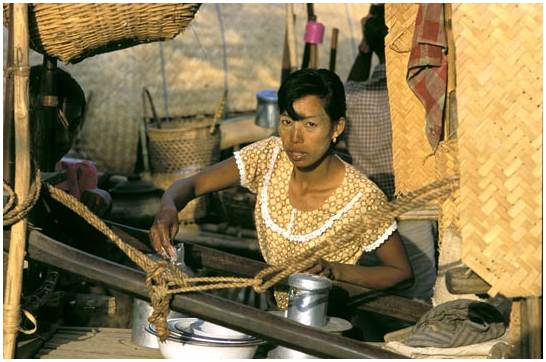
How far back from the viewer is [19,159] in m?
3.40

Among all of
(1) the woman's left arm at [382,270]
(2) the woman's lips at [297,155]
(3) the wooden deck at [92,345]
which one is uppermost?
(2) the woman's lips at [297,155]

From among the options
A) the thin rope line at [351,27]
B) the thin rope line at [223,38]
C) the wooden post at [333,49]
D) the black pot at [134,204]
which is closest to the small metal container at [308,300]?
the black pot at [134,204]

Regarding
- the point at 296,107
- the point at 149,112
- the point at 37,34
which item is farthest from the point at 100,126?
the point at 37,34

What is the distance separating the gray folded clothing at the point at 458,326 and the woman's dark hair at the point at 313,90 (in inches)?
38.7

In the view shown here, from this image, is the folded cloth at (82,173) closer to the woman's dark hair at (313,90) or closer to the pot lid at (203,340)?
the woman's dark hair at (313,90)

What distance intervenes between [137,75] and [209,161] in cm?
110

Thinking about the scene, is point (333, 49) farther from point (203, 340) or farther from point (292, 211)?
point (203, 340)

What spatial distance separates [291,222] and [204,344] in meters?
1.13

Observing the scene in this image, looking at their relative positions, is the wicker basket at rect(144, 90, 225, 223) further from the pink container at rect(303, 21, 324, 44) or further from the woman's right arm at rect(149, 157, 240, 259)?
the woman's right arm at rect(149, 157, 240, 259)

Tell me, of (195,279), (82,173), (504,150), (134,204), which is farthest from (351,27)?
(504,150)

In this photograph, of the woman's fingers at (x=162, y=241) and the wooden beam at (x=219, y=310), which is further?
the woman's fingers at (x=162, y=241)

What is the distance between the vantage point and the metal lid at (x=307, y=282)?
12.0 feet

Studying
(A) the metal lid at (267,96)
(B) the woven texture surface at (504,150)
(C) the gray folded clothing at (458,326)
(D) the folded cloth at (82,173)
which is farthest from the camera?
(A) the metal lid at (267,96)

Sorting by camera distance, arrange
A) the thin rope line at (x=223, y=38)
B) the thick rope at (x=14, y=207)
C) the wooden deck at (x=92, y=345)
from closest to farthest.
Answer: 1. the thick rope at (x=14, y=207)
2. the wooden deck at (x=92, y=345)
3. the thin rope line at (x=223, y=38)
